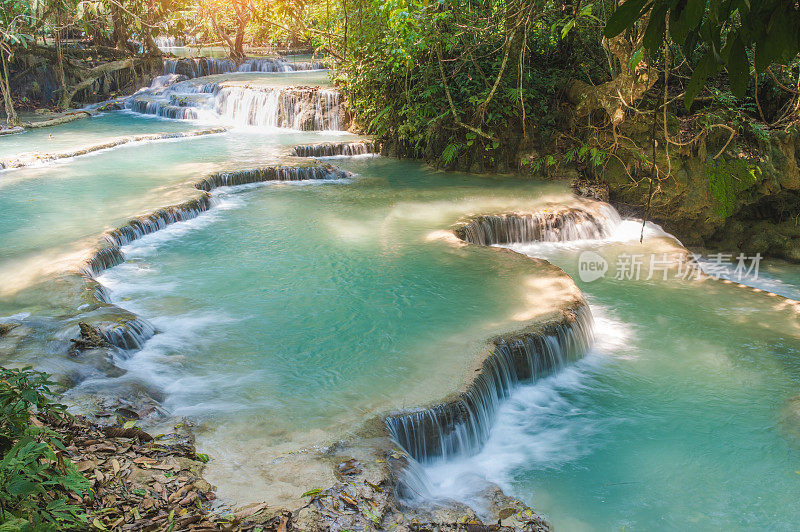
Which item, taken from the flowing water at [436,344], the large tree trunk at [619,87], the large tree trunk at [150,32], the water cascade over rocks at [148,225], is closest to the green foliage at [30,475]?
the flowing water at [436,344]

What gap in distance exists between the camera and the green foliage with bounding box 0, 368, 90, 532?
249 cm

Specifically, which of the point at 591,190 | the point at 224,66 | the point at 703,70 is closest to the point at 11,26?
the point at 224,66

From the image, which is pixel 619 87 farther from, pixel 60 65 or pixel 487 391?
pixel 60 65

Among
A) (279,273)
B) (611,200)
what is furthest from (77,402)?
(611,200)

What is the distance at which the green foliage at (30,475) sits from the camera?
2.49 metres

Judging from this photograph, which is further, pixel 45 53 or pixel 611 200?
pixel 45 53

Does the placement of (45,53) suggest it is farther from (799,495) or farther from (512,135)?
(799,495)

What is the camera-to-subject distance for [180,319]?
239 inches

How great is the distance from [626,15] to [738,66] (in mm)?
383

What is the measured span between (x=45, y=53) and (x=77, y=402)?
18.8 m

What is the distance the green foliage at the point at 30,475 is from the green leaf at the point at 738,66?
289 cm

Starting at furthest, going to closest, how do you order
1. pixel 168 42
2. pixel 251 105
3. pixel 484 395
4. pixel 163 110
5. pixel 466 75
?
pixel 168 42 < pixel 163 110 < pixel 251 105 < pixel 466 75 < pixel 484 395

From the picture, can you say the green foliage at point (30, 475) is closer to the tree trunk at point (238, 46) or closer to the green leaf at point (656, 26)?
the green leaf at point (656, 26)

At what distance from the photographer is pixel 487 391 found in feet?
16.8
